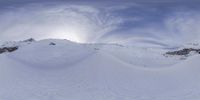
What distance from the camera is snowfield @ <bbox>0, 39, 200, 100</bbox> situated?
2797 cm

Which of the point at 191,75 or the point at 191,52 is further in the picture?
the point at 191,52

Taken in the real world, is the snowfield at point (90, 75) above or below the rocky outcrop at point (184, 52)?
above

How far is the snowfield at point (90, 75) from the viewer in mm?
27969

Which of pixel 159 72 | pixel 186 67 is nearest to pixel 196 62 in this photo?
pixel 186 67

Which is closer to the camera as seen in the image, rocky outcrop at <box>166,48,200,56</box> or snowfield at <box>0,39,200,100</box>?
snowfield at <box>0,39,200,100</box>

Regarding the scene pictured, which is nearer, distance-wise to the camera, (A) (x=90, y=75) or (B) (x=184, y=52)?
(A) (x=90, y=75)

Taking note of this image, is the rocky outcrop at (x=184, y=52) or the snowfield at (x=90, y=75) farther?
the rocky outcrop at (x=184, y=52)

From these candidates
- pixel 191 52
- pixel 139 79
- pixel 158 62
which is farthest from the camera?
pixel 191 52

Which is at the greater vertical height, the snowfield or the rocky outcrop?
the snowfield

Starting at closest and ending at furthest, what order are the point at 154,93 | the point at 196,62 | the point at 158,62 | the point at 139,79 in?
1. the point at 154,93
2. the point at 139,79
3. the point at 196,62
4. the point at 158,62

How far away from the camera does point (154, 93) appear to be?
28.5 m

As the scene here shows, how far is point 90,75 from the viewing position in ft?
103

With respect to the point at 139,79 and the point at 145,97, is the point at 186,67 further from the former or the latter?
the point at 145,97

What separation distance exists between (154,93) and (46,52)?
11.0 m
